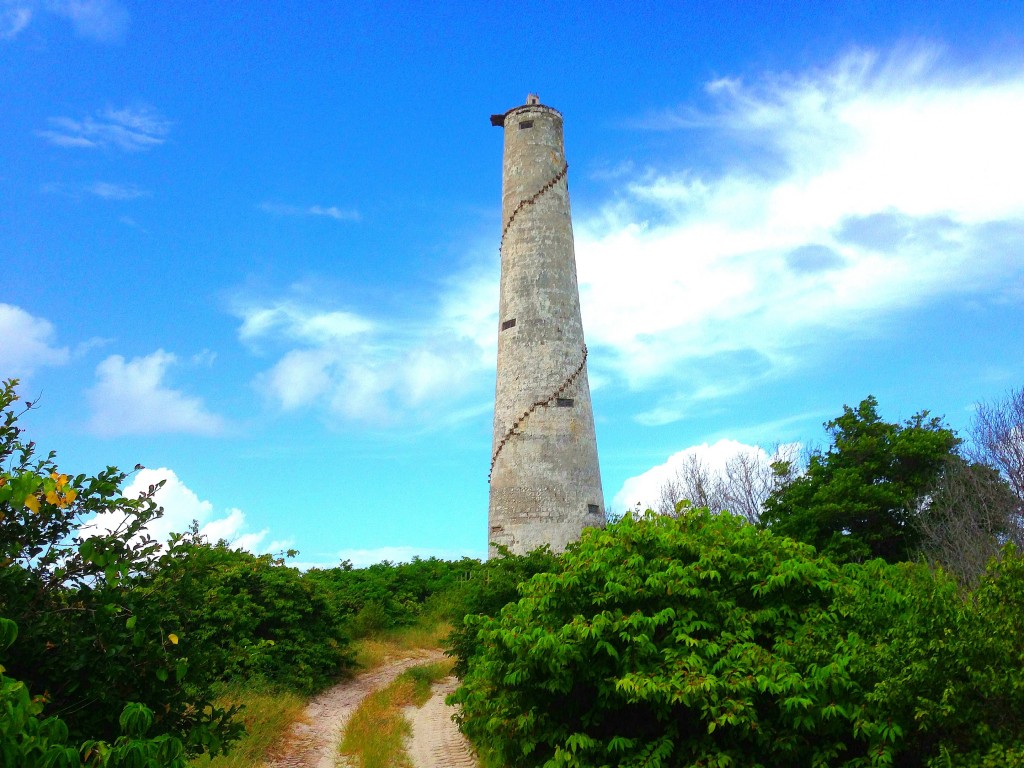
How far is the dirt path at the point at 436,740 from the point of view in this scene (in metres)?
11.4

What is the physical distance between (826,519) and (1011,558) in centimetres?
1417

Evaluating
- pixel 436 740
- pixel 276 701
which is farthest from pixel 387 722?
pixel 276 701

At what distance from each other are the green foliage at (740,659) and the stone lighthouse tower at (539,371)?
27.2 feet

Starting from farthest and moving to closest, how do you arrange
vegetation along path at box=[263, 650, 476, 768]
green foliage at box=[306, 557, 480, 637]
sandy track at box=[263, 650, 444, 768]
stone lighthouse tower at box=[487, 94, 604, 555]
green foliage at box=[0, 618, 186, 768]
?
green foliage at box=[306, 557, 480, 637]
stone lighthouse tower at box=[487, 94, 604, 555]
sandy track at box=[263, 650, 444, 768]
vegetation along path at box=[263, 650, 476, 768]
green foliage at box=[0, 618, 186, 768]

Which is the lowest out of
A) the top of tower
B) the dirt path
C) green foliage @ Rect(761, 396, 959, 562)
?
the dirt path

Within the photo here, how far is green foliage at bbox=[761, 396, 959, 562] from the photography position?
20.4 metres

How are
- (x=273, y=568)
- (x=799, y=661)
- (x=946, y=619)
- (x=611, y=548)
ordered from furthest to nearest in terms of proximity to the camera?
1. (x=273, y=568)
2. (x=611, y=548)
3. (x=799, y=661)
4. (x=946, y=619)

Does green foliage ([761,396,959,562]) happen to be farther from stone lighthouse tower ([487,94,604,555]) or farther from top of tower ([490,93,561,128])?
top of tower ([490,93,561,128])

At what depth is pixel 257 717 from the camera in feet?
41.0

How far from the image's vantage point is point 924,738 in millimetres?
7164

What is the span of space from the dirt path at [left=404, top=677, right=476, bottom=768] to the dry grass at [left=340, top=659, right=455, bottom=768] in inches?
7.2

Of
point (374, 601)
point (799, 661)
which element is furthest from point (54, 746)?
point (374, 601)

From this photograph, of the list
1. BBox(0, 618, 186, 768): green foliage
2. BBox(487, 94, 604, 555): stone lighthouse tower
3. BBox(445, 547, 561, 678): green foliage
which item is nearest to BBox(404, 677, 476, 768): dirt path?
BBox(445, 547, 561, 678): green foliage

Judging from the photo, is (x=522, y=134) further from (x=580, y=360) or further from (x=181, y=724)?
(x=181, y=724)
